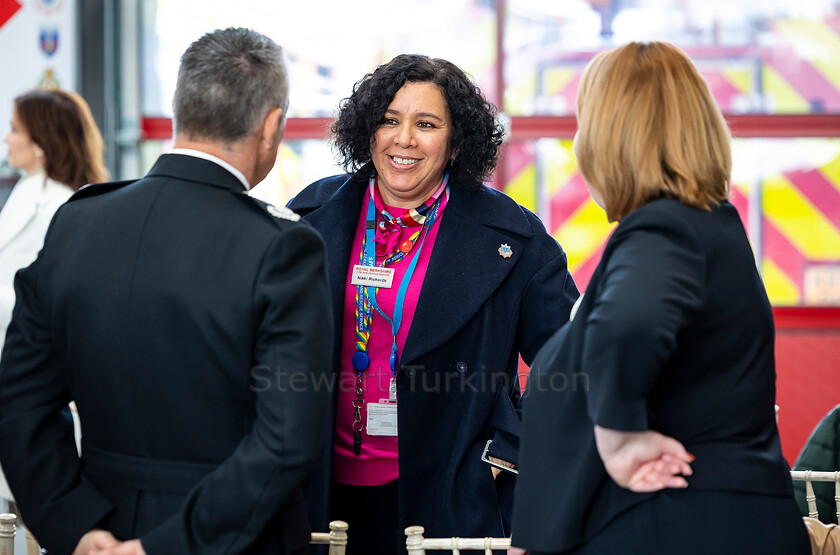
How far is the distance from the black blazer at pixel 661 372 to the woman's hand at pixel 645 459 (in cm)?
3

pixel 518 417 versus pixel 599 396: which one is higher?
pixel 599 396

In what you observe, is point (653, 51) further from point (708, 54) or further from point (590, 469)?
point (708, 54)

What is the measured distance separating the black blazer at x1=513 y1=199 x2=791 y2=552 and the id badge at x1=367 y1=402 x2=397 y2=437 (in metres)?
0.69

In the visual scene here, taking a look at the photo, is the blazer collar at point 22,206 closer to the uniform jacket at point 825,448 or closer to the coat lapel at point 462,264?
the coat lapel at point 462,264

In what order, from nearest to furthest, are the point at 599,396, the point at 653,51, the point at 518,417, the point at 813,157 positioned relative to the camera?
the point at 599,396, the point at 653,51, the point at 518,417, the point at 813,157

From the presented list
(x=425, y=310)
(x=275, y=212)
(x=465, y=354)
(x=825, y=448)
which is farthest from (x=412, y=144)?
(x=825, y=448)

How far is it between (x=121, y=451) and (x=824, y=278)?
3.72 meters

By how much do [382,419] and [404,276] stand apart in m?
0.35

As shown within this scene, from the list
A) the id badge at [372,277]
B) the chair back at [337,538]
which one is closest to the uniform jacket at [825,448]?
the id badge at [372,277]

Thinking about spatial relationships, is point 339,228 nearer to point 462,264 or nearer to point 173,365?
point 462,264

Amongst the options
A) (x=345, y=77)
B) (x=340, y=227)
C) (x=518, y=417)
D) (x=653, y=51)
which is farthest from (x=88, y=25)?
(x=653, y=51)

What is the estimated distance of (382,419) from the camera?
2051 mm

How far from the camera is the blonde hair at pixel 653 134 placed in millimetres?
1318

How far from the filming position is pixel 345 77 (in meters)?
4.40
